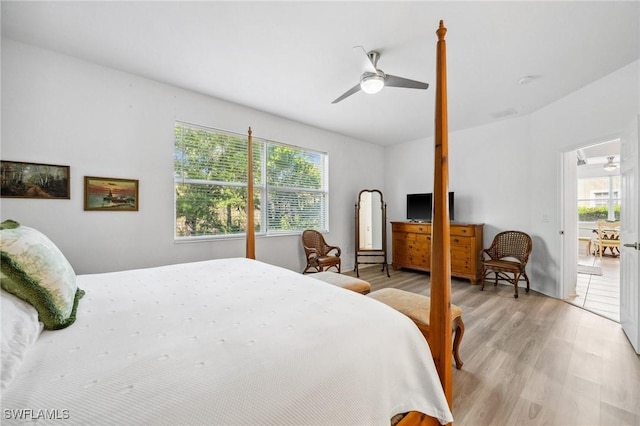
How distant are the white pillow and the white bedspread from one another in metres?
0.03

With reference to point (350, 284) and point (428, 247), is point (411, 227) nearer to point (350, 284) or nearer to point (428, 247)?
point (428, 247)

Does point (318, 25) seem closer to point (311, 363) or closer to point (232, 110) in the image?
point (232, 110)

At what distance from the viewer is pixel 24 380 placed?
720 millimetres

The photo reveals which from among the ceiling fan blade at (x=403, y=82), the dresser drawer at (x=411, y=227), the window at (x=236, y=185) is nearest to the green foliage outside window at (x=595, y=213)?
the dresser drawer at (x=411, y=227)

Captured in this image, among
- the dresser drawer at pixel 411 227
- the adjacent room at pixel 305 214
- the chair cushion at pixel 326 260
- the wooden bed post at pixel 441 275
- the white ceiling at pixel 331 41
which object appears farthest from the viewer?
the dresser drawer at pixel 411 227

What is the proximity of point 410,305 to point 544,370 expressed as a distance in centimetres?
112

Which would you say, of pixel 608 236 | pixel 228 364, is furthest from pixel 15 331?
pixel 608 236

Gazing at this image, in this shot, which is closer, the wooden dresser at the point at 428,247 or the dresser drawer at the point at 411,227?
the wooden dresser at the point at 428,247

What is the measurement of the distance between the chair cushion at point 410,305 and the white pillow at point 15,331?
1.79 meters

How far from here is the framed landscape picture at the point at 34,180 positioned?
2.26m

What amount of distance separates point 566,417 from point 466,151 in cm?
419

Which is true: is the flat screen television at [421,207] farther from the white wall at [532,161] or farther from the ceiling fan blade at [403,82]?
the ceiling fan blade at [403,82]

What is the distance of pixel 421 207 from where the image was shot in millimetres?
5086

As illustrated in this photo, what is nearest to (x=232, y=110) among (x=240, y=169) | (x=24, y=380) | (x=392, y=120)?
(x=240, y=169)
